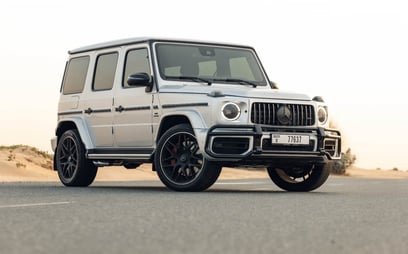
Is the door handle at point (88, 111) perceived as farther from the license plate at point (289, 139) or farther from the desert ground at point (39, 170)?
the desert ground at point (39, 170)

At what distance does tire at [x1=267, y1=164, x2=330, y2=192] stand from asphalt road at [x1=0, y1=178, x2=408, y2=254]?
2253 mm

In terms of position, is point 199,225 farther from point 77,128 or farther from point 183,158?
point 77,128

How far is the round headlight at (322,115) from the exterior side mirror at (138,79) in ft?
8.11

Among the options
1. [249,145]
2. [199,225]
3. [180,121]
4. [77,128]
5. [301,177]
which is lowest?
[301,177]

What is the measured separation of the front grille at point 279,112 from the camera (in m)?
11.3

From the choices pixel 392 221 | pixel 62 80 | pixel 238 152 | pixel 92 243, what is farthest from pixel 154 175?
pixel 92 243

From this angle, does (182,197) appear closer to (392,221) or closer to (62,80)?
(392,221)

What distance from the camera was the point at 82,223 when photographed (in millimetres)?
6793

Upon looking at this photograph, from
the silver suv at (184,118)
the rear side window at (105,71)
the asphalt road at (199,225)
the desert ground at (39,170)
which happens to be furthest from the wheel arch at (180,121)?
the desert ground at (39,170)

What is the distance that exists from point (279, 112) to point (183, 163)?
4.82 ft

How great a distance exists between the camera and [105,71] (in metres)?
13.4

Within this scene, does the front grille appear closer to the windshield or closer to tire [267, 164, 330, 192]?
tire [267, 164, 330, 192]

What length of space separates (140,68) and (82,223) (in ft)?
20.0

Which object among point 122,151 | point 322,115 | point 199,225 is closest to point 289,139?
point 322,115
